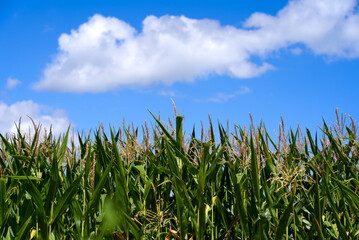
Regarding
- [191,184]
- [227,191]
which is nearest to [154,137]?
[191,184]

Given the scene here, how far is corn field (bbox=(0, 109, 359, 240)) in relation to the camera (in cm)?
245

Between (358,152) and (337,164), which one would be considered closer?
(358,152)

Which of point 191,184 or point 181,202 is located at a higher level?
point 191,184

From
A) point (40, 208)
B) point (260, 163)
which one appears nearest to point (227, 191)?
point (260, 163)

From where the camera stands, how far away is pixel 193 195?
8.75ft

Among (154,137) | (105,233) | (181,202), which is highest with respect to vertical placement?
(154,137)

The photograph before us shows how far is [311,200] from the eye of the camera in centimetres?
279

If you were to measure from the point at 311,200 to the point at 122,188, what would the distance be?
1.38 m

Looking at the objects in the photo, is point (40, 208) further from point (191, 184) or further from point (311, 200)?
point (311, 200)

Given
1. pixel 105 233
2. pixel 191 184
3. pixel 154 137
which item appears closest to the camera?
pixel 105 233

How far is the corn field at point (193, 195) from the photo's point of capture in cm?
245

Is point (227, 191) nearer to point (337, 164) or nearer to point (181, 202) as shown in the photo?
point (181, 202)

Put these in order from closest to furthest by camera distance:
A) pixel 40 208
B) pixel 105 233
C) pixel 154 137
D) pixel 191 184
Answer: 1. pixel 40 208
2. pixel 105 233
3. pixel 191 184
4. pixel 154 137

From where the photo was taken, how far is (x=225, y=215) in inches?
109
